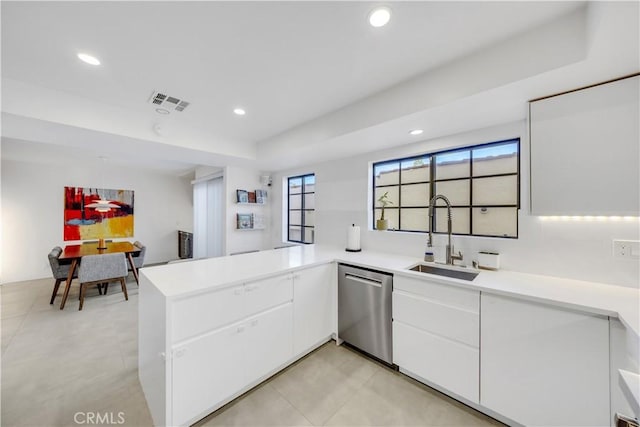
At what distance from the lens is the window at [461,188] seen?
6.55 ft

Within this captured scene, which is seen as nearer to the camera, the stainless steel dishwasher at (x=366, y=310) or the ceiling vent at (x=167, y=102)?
the stainless steel dishwasher at (x=366, y=310)

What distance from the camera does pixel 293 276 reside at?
6.20 feet

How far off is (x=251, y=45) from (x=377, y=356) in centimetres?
260

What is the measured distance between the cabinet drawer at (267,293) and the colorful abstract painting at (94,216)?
5.36m

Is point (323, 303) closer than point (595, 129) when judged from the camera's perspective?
No

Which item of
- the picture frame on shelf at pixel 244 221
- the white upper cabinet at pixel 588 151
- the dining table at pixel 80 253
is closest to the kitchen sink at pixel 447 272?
the white upper cabinet at pixel 588 151

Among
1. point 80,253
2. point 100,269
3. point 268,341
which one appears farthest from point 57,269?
point 268,341

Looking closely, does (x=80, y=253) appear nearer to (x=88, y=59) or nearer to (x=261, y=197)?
(x=261, y=197)

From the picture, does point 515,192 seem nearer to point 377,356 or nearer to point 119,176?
point 377,356

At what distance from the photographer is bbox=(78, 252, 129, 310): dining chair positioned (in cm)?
313

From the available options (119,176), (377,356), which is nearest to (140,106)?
(377,356)

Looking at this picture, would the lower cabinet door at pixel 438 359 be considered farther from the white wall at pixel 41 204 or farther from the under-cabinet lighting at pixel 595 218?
the white wall at pixel 41 204

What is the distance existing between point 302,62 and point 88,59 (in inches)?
Result: 59.7

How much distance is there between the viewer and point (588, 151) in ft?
4.38
